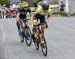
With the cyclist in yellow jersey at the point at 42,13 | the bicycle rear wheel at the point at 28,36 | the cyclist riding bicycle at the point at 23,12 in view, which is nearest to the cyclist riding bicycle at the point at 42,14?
the cyclist in yellow jersey at the point at 42,13

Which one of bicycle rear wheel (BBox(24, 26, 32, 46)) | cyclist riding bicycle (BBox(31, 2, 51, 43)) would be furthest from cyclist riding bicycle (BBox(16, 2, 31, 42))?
cyclist riding bicycle (BBox(31, 2, 51, 43))

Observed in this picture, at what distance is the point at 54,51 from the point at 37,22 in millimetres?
1456

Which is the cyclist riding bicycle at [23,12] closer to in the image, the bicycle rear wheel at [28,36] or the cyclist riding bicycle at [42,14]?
the bicycle rear wheel at [28,36]

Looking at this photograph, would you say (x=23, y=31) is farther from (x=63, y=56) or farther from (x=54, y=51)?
(x=63, y=56)

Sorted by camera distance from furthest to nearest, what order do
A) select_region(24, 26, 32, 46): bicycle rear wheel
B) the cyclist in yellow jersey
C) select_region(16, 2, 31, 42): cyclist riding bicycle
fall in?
select_region(16, 2, 31, 42): cyclist riding bicycle, select_region(24, 26, 32, 46): bicycle rear wheel, the cyclist in yellow jersey

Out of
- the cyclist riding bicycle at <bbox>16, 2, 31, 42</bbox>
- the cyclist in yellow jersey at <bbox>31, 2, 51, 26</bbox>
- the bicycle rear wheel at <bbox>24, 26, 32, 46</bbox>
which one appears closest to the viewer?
the cyclist in yellow jersey at <bbox>31, 2, 51, 26</bbox>

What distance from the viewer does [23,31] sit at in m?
16.1

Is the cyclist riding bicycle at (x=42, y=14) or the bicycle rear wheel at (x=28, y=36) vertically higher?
the cyclist riding bicycle at (x=42, y=14)

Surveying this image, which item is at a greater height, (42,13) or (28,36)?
(42,13)

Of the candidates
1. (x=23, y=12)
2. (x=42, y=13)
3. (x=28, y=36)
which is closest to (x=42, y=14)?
(x=42, y=13)

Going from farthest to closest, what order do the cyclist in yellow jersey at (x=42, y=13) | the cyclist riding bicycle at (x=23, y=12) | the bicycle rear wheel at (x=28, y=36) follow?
the cyclist riding bicycle at (x=23, y=12)
the bicycle rear wheel at (x=28, y=36)
the cyclist in yellow jersey at (x=42, y=13)

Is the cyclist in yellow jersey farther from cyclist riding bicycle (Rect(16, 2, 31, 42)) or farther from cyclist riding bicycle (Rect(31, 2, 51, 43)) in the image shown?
cyclist riding bicycle (Rect(16, 2, 31, 42))

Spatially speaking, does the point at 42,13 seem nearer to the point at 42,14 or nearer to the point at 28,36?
the point at 42,14

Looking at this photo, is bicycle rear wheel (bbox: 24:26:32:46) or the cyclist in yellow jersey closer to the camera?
the cyclist in yellow jersey
